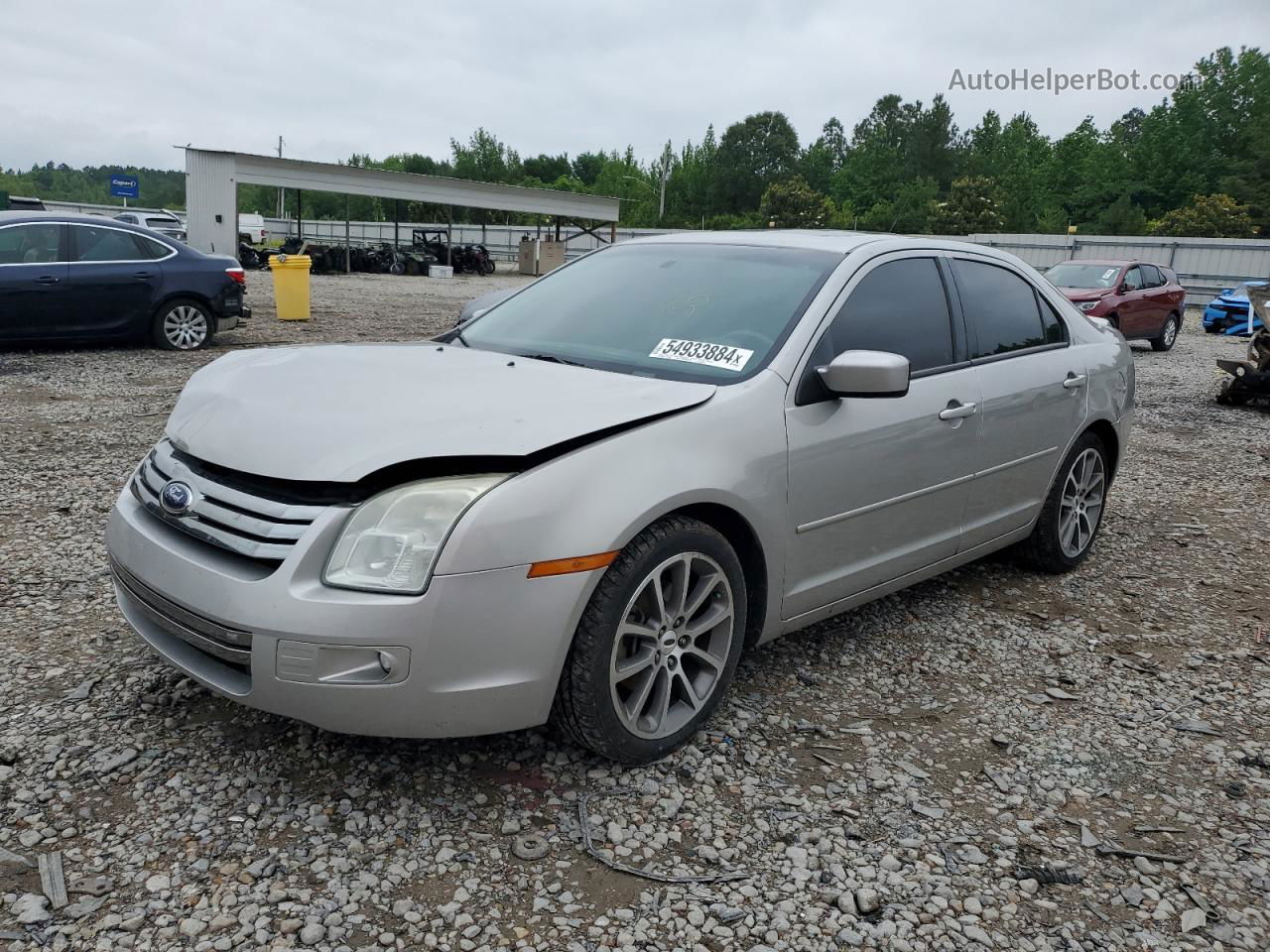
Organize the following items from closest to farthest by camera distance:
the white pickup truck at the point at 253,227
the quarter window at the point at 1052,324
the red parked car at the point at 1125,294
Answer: the quarter window at the point at 1052,324 < the red parked car at the point at 1125,294 < the white pickup truck at the point at 253,227

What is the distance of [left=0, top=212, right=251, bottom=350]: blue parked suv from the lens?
399 inches

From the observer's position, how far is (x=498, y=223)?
186 ft

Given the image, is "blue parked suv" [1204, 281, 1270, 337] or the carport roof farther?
the carport roof

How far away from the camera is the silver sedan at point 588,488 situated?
246 cm

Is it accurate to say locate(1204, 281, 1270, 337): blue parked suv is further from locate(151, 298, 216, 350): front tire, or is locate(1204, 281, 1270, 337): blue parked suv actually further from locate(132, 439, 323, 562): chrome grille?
locate(132, 439, 323, 562): chrome grille

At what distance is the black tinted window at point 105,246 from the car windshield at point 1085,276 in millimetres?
13617

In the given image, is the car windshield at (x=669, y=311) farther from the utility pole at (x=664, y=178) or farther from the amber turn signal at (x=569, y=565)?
the utility pole at (x=664, y=178)

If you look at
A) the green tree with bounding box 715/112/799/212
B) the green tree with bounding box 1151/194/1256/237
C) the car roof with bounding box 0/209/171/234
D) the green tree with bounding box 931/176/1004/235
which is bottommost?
the car roof with bounding box 0/209/171/234

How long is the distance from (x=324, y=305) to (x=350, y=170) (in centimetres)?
1474

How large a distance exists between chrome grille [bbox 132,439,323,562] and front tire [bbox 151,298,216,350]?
31.5ft

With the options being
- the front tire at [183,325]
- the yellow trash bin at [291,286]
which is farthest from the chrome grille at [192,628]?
the yellow trash bin at [291,286]

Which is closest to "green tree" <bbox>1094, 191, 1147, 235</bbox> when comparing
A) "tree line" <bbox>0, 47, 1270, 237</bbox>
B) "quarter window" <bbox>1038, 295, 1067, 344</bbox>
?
"tree line" <bbox>0, 47, 1270, 237</bbox>

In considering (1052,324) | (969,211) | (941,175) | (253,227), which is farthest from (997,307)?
(941,175)

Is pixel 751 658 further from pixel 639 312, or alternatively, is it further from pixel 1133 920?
pixel 1133 920
